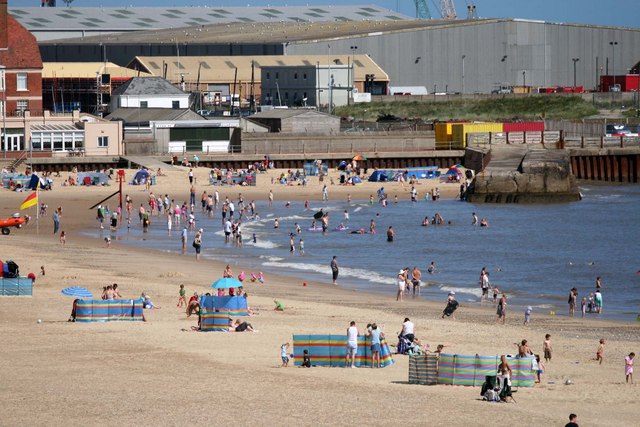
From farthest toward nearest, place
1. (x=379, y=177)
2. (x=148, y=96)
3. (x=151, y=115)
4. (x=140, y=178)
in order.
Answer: (x=148, y=96) < (x=151, y=115) < (x=379, y=177) < (x=140, y=178)

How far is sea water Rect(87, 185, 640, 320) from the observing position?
3912cm

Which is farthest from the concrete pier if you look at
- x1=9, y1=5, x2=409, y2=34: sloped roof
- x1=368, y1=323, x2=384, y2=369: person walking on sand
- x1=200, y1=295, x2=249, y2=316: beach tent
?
x1=9, y1=5, x2=409, y2=34: sloped roof

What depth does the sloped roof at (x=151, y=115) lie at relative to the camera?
83.4 m

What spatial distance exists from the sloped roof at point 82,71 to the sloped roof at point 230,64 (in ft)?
17.8

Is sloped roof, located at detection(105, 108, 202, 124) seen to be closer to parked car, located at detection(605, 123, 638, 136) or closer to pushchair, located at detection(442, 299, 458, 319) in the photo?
parked car, located at detection(605, 123, 638, 136)

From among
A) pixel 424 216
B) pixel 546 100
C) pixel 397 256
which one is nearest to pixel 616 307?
pixel 397 256

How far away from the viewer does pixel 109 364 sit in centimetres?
2417

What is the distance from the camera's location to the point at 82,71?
10794 cm

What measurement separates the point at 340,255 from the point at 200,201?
18.7 m

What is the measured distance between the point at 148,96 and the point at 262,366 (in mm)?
69325

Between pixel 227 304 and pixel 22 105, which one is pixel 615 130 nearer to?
pixel 22 105

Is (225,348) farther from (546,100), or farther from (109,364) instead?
(546,100)

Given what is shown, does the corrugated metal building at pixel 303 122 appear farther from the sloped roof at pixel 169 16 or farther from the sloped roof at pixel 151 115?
the sloped roof at pixel 169 16

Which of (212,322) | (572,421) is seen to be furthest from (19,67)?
(572,421)
